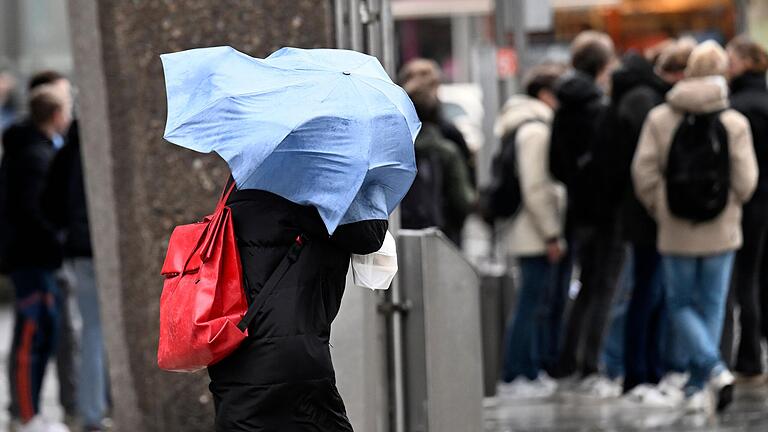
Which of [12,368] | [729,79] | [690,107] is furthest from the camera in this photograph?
[729,79]

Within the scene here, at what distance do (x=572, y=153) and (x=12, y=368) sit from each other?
357cm

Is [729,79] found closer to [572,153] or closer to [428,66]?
[572,153]

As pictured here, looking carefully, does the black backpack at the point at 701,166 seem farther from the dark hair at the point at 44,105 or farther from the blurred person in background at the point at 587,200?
the dark hair at the point at 44,105

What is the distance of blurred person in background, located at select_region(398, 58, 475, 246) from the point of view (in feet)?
32.4

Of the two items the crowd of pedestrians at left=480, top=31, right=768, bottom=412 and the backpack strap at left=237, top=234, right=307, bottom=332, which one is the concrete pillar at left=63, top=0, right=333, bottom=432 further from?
the crowd of pedestrians at left=480, top=31, right=768, bottom=412

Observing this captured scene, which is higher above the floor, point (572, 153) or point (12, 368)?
point (572, 153)

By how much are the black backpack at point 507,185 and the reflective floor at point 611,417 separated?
1255 mm

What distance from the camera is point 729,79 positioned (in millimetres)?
9742

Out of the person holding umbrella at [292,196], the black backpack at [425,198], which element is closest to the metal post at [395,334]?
the person holding umbrella at [292,196]

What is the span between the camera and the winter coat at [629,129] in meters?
9.06

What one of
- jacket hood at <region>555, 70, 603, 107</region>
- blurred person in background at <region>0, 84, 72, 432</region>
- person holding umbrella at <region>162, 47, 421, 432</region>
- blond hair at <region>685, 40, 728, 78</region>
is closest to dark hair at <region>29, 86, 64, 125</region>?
blurred person in background at <region>0, 84, 72, 432</region>

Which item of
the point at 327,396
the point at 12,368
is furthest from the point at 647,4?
the point at 327,396

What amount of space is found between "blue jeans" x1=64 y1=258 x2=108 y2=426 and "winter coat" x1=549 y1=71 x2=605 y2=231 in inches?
116

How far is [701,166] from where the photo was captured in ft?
27.6
